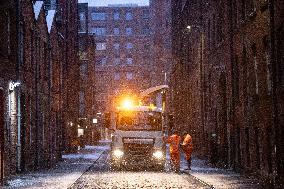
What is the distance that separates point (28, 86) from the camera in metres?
28.7

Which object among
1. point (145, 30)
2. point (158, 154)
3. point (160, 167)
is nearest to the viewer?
point (158, 154)

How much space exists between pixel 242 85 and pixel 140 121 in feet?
16.6

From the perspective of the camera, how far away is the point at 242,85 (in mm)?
27484

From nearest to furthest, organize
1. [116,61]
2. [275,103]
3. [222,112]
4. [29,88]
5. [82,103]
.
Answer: [275,103]
[29,88]
[222,112]
[82,103]
[116,61]

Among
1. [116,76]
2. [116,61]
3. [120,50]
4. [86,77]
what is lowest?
[86,77]

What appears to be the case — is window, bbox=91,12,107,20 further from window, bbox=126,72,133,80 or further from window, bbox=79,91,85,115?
window, bbox=79,91,85,115

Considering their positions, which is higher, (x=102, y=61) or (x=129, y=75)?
(x=102, y=61)

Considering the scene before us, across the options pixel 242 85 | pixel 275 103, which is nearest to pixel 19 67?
pixel 242 85

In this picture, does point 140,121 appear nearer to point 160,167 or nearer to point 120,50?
point 160,167

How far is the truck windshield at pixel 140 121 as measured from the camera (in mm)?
28938

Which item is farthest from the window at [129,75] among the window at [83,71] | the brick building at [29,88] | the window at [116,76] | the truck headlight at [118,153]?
the truck headlight at [118,153]

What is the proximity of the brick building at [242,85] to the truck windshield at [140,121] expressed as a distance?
3.63 metres

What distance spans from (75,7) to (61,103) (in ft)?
60.9

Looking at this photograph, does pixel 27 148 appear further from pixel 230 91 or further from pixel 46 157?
pixel 230 91
